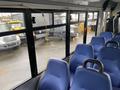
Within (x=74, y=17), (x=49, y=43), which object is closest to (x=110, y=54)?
(x=74, y=17)

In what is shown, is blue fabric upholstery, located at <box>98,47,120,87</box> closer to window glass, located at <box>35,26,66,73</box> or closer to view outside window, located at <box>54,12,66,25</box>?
view outside window, located at <box>54,12,66,25</box>

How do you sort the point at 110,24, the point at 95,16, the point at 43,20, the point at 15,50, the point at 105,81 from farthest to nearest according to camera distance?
the point at 110,24 < the point at 95,16 < the point at 15,50 < the point at 43,20 < the point at 105,81

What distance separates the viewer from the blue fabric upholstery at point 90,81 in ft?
4.73

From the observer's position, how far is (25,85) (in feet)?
9.09

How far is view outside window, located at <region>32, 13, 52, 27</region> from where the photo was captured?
8.91ft

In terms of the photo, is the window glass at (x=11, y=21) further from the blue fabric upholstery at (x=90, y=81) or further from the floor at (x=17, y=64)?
the blue fabric upholstery at (x=90, y=81)

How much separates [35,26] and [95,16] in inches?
153

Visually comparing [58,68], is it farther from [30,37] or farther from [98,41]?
[98,41]

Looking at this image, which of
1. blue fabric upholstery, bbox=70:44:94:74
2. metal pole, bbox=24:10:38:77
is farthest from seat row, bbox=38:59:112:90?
metal pole, bbox=24:10:38:77

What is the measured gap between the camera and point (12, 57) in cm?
445

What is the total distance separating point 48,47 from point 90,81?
4.36m

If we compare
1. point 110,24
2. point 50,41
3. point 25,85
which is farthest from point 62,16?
point 110,24

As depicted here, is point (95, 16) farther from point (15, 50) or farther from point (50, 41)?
point (15, 50)

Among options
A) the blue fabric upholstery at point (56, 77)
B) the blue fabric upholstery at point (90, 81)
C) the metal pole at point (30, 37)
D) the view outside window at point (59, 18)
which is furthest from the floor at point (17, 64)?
the blue fabric upholstery at point (90, 81)
